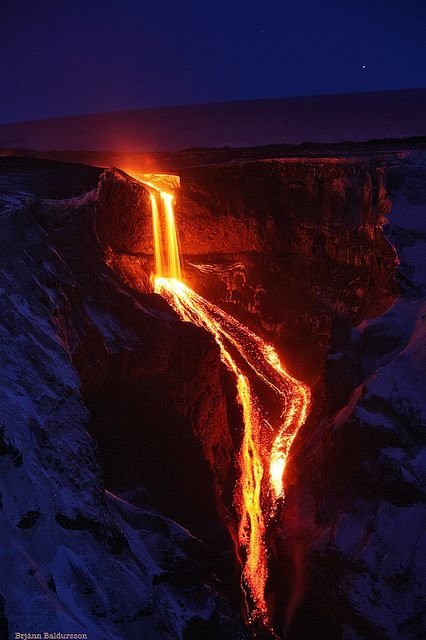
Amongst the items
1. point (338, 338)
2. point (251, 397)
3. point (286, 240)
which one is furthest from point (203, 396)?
point (286, 240)

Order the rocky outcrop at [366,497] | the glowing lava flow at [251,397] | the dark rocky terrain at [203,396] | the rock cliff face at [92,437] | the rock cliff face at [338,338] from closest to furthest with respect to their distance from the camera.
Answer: the rock cliff face at [92,437]
the dark rocky terrain at [203,396]
the rocky outcrop at [366,497]
the rock cliff face at [338,338]
the glowing lava flow at [251,397]

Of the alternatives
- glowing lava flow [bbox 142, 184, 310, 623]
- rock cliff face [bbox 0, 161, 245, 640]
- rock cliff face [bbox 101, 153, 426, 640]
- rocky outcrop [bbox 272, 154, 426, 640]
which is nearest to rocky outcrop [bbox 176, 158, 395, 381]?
rock cliff face [bbox 101, 153, 426, 640]

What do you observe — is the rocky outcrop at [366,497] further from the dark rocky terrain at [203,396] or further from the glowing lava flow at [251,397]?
the glowing lava flow at [251,397]

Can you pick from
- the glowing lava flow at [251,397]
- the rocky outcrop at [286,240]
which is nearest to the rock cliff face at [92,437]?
the glowing lava flow at [251,397]

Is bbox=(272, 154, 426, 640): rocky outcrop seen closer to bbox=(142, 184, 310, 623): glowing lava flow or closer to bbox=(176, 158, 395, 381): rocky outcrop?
bbox=(142, 184, 310, 623): glowing lava flow

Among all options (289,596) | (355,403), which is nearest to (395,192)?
(355,403)

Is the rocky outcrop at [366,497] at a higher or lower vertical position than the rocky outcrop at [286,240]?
lower
